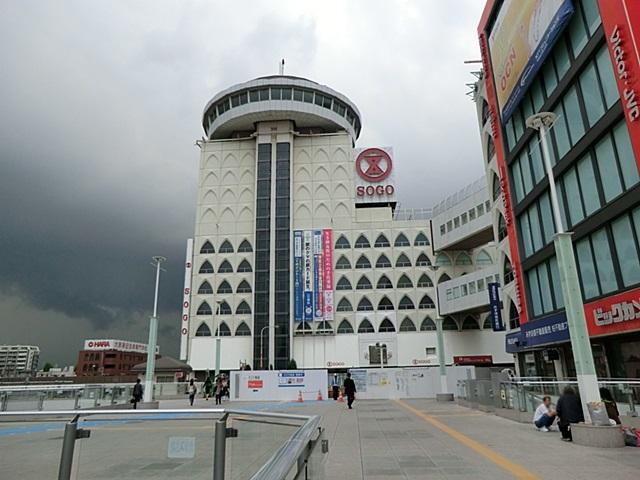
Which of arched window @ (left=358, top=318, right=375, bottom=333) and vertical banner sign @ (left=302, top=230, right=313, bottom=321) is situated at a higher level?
vertical banner sign @ (left=302, top=230, right=313, bottom=321)

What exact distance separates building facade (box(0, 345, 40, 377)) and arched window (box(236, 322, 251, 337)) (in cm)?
16569

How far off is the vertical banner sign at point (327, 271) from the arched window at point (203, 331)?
13.2 meters

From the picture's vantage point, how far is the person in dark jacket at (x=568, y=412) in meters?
10.4

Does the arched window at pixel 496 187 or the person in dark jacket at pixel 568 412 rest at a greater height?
the arched window at pixel 496 187

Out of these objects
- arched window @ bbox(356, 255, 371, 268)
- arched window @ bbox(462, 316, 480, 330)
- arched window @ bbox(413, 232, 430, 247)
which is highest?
arched window @ bbox(413, 232, 430, 247)

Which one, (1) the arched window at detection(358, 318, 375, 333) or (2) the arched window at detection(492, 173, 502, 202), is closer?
(2) the arched window at detection(492, 173, 502, 202)

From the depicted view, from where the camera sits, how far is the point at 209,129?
2371 inches

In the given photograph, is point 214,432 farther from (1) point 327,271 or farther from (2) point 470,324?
(2) point 470,324

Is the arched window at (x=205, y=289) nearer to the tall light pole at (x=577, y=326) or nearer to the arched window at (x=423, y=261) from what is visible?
the arched window at (x=423, y=261)

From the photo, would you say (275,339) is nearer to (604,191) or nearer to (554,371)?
(554,371)

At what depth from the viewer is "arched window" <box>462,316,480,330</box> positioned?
49344 millimetres

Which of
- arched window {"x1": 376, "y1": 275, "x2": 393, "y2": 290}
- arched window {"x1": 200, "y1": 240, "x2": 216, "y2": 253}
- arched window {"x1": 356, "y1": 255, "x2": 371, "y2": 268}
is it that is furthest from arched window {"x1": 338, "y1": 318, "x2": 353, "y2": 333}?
arched window {"x1": 200, "y1": 240, "x2": 216, "y2": 253}

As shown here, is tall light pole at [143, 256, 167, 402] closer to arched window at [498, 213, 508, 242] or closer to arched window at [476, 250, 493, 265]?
arched window at [498, 213, 508, 242]

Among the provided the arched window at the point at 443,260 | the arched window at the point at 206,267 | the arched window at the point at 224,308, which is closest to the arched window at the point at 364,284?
the arched window at the point at 443,260
